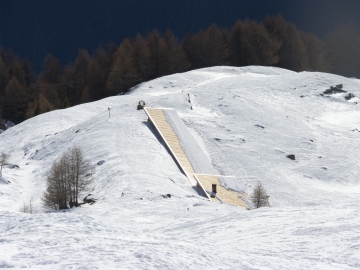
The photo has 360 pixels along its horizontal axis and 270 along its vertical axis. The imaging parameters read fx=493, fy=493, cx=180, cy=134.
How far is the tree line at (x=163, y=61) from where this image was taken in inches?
2453

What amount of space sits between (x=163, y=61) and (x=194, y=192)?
43.7m

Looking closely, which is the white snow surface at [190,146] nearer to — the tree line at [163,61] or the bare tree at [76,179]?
the bare tree at [76,179]

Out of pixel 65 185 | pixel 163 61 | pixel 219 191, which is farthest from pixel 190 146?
pixel 163 61

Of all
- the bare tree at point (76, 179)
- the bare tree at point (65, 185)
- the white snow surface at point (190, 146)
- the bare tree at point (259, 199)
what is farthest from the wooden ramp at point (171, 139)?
the bare tree at point (65, 185)

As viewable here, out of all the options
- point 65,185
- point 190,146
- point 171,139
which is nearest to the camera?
point 65,185

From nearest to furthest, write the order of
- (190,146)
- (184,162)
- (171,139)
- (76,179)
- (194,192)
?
(76,179)
(194,192)
(184,162)
(190,146)
(171,139)

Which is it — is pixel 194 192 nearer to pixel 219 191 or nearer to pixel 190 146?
pixel 219 191

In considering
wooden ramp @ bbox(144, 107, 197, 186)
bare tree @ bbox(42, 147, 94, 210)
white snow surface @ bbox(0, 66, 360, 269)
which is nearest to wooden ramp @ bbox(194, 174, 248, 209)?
wooden ramp @ bbox(144, 107, 197, 186)

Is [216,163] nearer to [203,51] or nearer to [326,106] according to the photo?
[326,106]

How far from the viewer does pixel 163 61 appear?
67438 mm

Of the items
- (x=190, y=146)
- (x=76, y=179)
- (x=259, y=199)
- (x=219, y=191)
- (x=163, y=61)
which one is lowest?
(x=259, y=199)

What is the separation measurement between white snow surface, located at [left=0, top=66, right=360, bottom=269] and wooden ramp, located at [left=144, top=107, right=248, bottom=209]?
2.13ft

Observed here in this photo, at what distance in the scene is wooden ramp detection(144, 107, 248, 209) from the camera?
2638cm

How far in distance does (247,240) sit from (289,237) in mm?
1183
